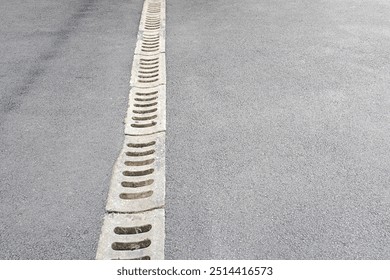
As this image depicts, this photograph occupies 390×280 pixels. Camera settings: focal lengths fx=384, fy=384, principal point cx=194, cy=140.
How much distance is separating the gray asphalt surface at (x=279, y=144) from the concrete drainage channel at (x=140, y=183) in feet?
0.26

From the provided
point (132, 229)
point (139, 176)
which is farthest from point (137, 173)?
point (132, 229)

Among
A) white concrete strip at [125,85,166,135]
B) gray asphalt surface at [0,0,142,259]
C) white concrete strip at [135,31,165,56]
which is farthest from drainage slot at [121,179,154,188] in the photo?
white concrete strip at [135,31,165,56]

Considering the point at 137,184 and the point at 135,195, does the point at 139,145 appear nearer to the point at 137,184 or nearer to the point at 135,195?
the point at 137,184

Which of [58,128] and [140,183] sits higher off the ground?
[58,128]

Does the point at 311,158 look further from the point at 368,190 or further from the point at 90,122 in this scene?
the point at 90,122

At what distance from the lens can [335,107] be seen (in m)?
3.14

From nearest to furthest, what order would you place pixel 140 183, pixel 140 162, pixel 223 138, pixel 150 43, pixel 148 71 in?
pixel 140 183 → pixel 140 162 → pixel 223 138 → pixel 148 71 → pixel 150 43

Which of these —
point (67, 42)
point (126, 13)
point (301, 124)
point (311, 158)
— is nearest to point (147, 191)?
point (311, 158)

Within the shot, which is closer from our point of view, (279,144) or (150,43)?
(279,144)

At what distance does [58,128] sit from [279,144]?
5.55 feet

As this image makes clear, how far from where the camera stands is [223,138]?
2.80m

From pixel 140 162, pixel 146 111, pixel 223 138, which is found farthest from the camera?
pixel 146 111

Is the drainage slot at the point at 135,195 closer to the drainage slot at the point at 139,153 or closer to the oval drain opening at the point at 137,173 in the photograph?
the oval drain opening at the point at 137,173

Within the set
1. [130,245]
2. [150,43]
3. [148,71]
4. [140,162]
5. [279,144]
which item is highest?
[150,43]
